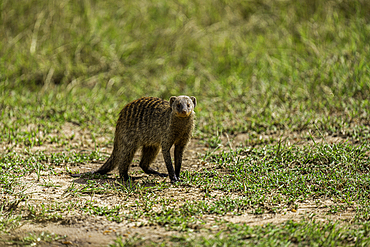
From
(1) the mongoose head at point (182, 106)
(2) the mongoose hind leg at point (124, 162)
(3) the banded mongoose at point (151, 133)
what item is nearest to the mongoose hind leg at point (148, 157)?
(3) the banded mongoose at point (151, 133)

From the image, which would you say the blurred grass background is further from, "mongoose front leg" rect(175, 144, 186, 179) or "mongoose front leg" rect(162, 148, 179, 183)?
"mongoose front leg" rect(162, 148, 179, 183)

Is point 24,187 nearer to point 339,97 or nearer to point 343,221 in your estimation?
point 343,221

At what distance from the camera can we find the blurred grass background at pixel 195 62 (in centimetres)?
602

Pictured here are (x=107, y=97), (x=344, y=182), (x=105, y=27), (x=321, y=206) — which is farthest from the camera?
(x=105, y=27)

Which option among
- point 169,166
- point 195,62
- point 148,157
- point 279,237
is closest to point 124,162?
point 148,157

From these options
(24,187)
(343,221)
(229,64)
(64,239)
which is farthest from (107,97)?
(343,221)

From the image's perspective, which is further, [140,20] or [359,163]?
[140,20]

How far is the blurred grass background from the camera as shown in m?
6.02

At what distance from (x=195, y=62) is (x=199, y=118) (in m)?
2.04

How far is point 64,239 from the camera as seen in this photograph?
310 cm

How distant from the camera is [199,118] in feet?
20.4

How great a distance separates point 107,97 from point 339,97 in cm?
362

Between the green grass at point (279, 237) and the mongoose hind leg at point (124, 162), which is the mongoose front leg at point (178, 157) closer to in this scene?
the mongoose hind leg at point (124, 162)

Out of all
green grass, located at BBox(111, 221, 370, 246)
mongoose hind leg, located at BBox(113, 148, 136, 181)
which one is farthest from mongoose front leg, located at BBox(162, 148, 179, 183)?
green grass, located at BBox(111, 221, 370, 246)
